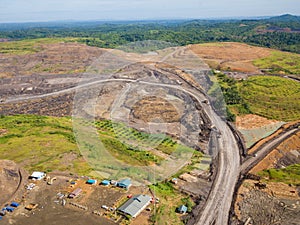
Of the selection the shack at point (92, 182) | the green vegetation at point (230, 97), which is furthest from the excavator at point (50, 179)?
the green vegetation at point (230, 97)

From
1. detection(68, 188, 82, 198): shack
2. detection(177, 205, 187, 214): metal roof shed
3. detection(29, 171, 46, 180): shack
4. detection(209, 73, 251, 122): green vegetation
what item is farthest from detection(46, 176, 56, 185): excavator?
detection(209, 73, 251, 122): green vegetation

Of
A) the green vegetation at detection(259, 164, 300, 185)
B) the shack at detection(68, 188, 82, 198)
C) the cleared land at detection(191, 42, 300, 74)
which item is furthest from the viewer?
the cleared land at detection(191, 42, 300, 74)

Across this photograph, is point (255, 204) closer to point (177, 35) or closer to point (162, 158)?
point (162, 158)

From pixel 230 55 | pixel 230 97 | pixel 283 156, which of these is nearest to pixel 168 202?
pixel 283 156

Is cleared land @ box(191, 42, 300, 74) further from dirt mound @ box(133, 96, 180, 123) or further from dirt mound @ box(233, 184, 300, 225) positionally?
dirt mound @ box(233, 184, 300, 225)

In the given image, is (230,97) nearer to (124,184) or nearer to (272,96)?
(272,96)

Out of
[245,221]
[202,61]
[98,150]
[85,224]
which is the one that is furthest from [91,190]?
[202,61]
